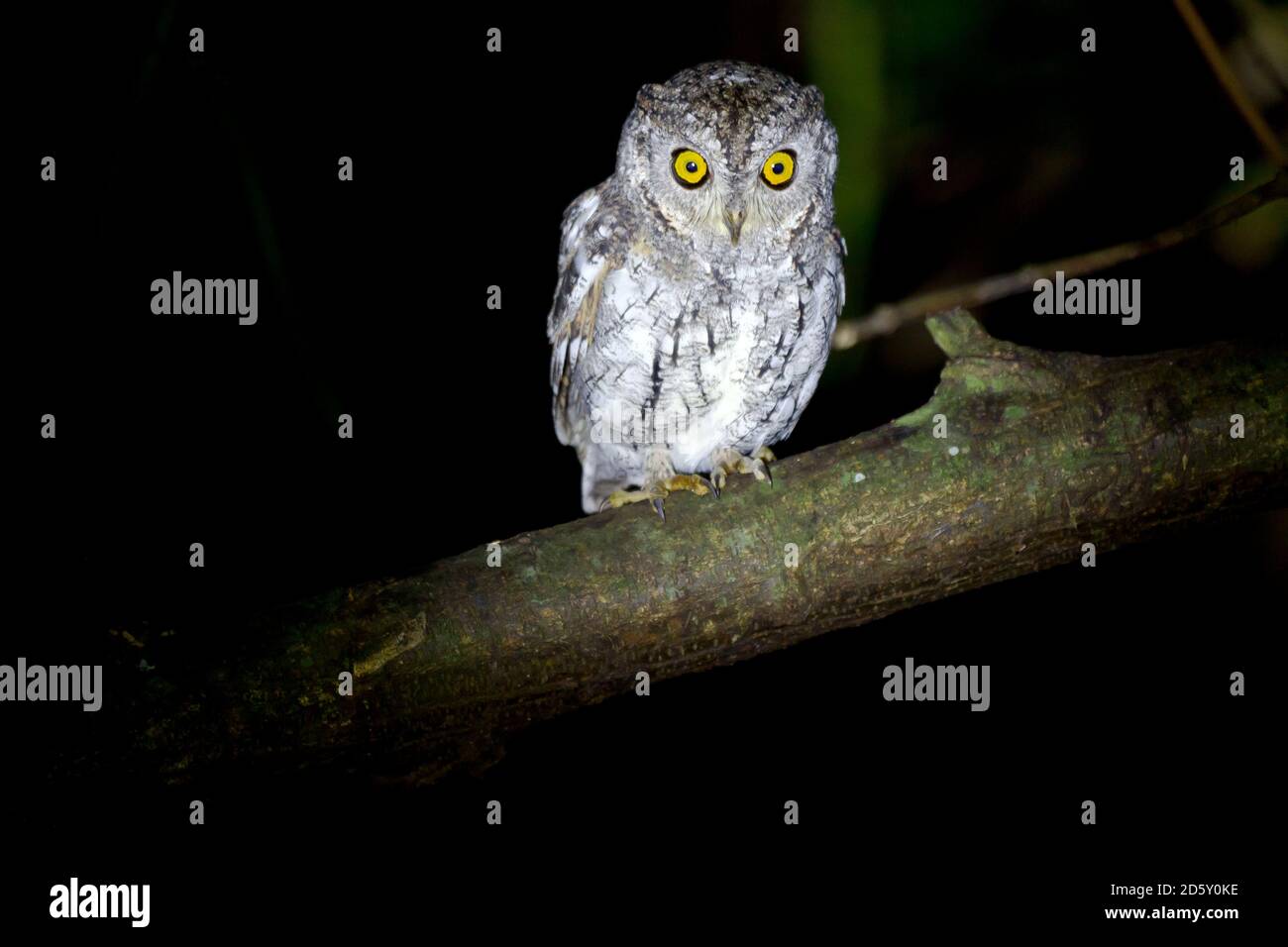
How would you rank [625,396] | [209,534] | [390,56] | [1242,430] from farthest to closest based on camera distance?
[390,56], [209,534], [625,396], [1242,430]

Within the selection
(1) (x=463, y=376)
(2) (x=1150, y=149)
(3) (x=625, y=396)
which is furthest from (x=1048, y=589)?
(1) (x=463, y=376)

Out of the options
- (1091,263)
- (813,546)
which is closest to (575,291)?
(813,546)

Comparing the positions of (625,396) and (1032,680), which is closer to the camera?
(625,396)

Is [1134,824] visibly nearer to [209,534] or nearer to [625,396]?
[625,396]

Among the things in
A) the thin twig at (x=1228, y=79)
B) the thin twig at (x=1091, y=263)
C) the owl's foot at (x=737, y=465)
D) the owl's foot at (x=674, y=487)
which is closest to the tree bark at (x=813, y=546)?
the owl's foot at (x=737, y=465)

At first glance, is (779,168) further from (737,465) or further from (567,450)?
(567,450)
